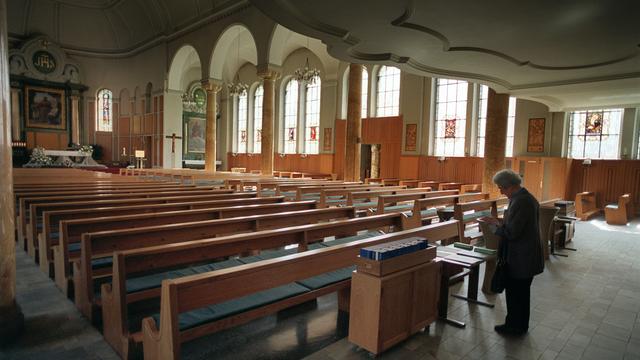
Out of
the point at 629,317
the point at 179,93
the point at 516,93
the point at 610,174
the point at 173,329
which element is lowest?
the point at 629,317

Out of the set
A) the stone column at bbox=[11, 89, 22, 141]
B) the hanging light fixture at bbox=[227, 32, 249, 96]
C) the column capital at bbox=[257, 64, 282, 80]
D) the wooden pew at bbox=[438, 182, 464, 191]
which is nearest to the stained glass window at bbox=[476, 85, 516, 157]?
the wooden pew at bbox=[438, 182, 464, 191]

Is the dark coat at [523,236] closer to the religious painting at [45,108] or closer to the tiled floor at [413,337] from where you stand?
the tiled floor at [413,337]

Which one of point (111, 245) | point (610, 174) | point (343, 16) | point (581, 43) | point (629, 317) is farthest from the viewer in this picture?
point (610, 174)

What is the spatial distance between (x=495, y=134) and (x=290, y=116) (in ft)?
41.8

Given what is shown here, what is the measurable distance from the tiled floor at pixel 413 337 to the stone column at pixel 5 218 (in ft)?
0.51

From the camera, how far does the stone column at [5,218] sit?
2.53m

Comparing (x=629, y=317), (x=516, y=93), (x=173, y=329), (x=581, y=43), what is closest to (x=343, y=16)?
(x=581, y=43)

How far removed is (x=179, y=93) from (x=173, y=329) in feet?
64.8

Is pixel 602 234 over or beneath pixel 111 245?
beneath

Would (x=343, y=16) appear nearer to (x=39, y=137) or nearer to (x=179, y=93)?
(x=179, y=93)

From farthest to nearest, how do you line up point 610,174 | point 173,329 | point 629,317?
point 610,174, point 629,317, point 173,329

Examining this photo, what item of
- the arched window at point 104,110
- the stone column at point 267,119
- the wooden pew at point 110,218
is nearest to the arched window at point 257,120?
the stone column at point 267,119

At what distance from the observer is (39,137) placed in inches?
787

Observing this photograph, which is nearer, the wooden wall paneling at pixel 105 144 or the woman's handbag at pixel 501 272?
the woman's handbag at pixel 501 272
